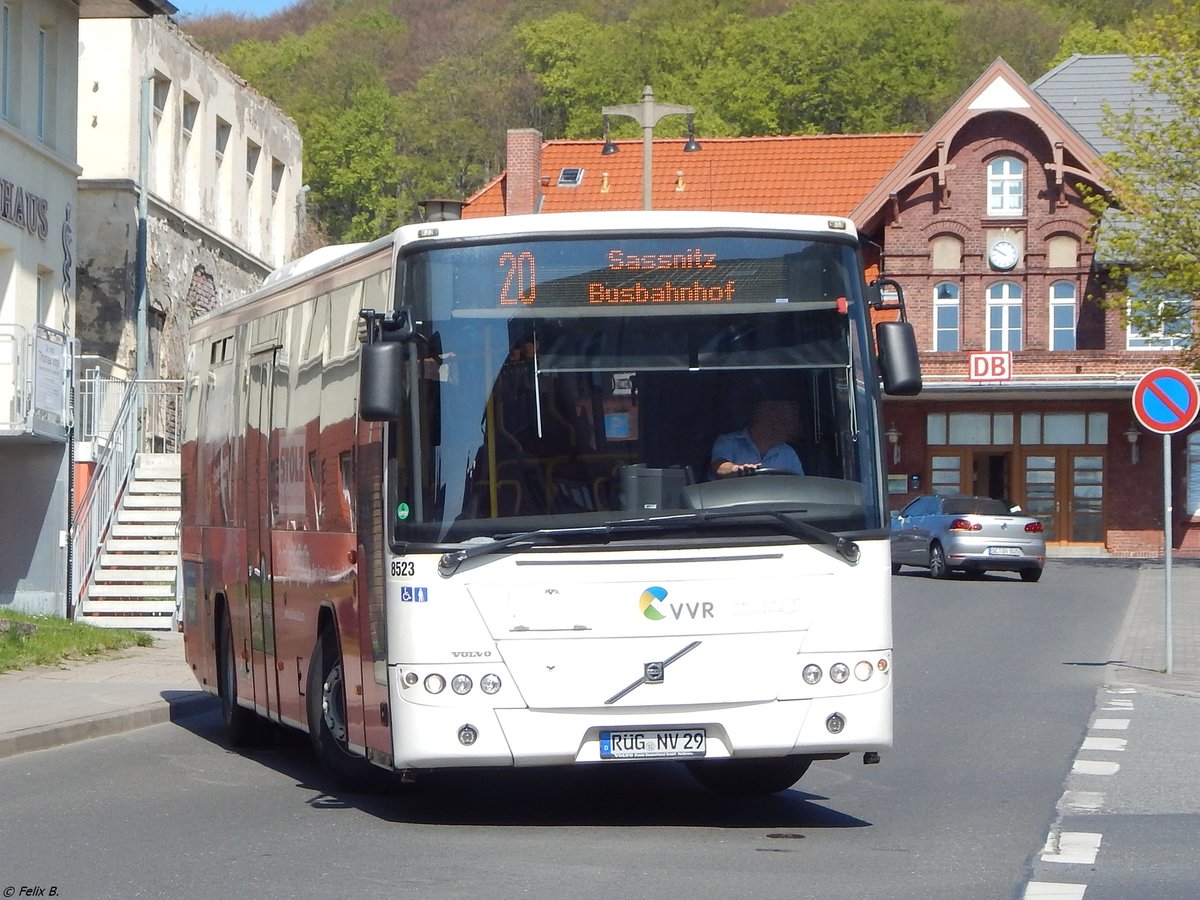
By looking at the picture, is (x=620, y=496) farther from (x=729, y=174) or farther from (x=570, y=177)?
(x=570, y=177)

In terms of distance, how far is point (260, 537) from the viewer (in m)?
12.3

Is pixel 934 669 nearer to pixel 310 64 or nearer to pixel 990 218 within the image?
pixel 990 218

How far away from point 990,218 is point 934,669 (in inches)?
1346

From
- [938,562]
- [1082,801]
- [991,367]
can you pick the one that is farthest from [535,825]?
[991,367]

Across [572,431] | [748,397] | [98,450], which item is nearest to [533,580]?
[572,431]

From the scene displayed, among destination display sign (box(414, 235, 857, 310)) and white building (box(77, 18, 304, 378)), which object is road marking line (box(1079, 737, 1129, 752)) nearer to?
destination display sign (box(414, 235, 857, 310))

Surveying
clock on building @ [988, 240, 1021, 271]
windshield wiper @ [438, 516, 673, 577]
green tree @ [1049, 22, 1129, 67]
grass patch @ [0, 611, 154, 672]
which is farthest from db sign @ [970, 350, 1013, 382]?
windshield wiper @ [438, 516, 673, 577]

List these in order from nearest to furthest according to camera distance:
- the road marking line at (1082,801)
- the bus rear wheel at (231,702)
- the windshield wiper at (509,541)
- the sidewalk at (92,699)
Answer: the windshield wiper at (509,541)
the road marking line at (1082,801)
the sidewalk at (92,699)
the bus rear wheel at (231,702)

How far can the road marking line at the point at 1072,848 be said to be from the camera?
27.8 ft

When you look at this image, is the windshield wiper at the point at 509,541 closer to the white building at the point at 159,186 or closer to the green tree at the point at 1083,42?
the white building at the point at 159,186

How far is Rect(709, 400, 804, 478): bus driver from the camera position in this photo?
30.1 feet

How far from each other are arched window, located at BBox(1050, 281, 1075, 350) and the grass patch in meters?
34.7

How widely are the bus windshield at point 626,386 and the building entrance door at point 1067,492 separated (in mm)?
42272

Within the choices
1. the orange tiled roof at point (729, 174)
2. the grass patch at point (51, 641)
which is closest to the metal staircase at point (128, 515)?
the grass patch at point (51, 641)
